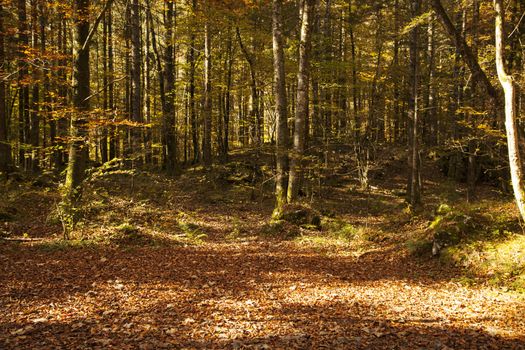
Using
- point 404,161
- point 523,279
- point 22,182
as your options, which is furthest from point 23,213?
point 404,161

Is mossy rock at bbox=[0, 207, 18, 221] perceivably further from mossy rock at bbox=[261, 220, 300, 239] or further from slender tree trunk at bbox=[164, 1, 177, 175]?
slender tree trunk at bbox=[164, 1, 177, 175]

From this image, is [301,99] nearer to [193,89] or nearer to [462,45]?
[462,45]

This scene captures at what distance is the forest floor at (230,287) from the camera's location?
461 centimetres

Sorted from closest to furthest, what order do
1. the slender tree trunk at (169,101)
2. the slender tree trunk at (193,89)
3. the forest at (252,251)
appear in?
the forest at (252,251)
the slender tree trunk at (193,89)
the slender tree trunk at (169,101)

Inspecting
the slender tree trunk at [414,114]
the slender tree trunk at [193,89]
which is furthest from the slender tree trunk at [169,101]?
the slender tree trunk at [414,114]

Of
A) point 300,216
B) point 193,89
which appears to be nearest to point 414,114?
point 300,216

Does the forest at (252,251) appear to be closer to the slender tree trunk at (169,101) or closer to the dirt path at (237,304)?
the dirt path at (237,304)

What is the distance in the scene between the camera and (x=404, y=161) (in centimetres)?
2583

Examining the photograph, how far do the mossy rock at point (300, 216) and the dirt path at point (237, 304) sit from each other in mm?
3619

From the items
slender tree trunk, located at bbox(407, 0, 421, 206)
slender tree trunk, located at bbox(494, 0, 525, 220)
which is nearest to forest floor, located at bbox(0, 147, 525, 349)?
slender tree trunk, located at bbox(494, 0, 525, 220)

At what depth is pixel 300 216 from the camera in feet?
41.2

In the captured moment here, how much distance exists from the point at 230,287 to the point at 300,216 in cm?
623

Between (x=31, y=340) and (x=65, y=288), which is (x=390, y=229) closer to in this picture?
(x=65, y=288)

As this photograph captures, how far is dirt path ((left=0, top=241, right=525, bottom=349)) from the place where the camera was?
4520mm
